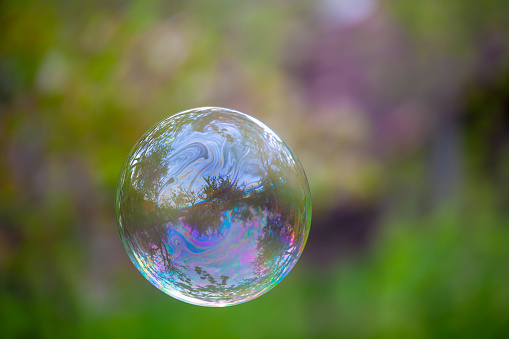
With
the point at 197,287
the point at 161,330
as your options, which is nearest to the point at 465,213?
the point at 161,330

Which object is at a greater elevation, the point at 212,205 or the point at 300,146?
the point at 300,146

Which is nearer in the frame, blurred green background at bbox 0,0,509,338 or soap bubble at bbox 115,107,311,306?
soap bubble at bbox 115,107,311,306

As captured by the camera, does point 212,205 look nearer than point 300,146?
Yes

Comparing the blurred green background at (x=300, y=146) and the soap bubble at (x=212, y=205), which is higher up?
the blurred green background at (x=300, y=146)

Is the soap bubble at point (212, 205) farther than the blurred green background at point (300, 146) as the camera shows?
No

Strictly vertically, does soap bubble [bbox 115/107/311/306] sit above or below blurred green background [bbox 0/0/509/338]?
below
